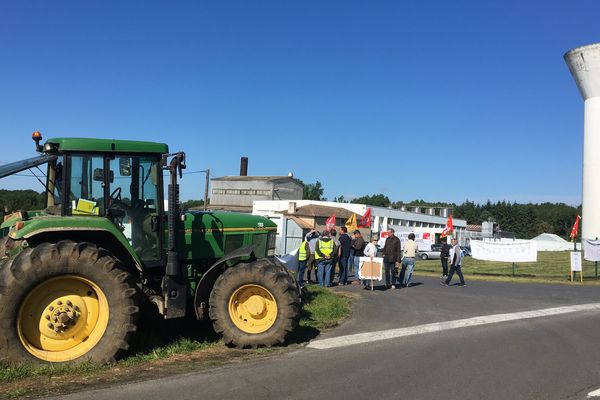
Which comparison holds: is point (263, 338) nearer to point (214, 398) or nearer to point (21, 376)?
point (214, 398)

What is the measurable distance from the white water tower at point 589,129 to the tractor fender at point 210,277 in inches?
1651

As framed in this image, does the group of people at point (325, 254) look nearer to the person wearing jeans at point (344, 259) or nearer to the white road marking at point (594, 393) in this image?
the person wearing jeans at point (344, 259)

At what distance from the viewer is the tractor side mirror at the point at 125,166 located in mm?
6969

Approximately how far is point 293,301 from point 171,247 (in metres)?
1.85

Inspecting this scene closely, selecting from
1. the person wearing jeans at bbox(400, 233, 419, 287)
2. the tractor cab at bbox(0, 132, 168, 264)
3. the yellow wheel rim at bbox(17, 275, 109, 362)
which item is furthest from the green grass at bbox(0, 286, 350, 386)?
the person wearing jeans at bbox(400, 233, 419, 287)

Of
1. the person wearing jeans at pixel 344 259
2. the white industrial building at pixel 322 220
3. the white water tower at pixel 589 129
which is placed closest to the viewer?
the person wearing jeans at pixel 344 259

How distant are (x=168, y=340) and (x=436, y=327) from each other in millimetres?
4743

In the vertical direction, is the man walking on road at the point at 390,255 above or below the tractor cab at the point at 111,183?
below

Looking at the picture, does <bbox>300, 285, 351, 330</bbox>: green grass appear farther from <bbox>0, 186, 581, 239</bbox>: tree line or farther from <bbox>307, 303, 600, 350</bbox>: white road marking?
<bbox>0, 186, 581, 239</bbox>: tree line

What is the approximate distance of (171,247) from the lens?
6.96 m

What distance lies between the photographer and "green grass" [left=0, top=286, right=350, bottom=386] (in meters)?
5.92

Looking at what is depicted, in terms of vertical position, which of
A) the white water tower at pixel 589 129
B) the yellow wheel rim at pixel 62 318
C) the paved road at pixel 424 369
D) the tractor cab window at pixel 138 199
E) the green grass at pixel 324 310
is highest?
the white water tower at pixel 589 129

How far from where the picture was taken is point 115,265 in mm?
6410

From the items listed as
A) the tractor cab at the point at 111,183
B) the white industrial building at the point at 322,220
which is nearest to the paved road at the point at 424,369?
the tractor cab at the point at 111,183
